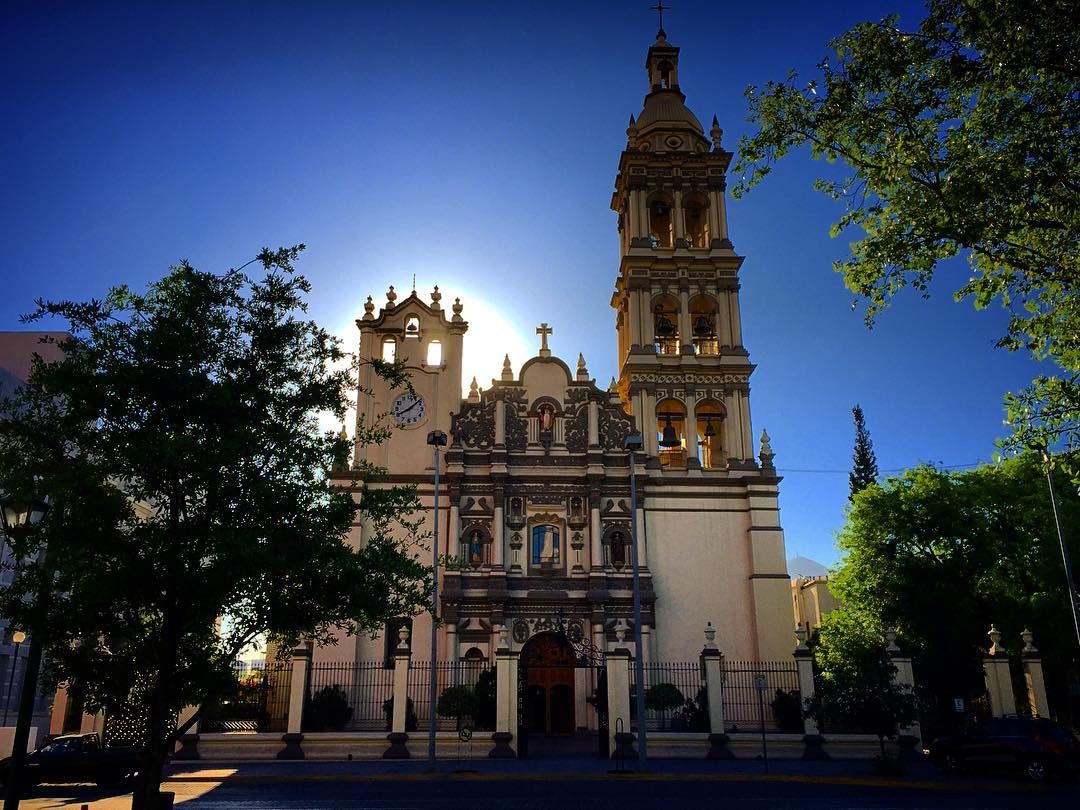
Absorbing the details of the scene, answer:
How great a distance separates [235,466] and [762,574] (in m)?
26.5

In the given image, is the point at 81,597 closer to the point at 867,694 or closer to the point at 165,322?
the point at 165,322

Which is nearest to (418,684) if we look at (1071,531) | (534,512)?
(534,512)

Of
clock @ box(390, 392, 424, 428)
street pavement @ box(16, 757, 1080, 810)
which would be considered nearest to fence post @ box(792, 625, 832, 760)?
street pavement @ box(16, 757, 1080, 810)

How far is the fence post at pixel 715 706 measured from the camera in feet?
84.8

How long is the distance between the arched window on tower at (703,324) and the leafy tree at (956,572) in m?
10.1

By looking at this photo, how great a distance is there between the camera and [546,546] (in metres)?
35.9

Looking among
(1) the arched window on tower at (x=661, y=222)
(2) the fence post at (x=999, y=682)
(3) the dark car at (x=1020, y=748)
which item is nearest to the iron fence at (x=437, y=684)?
(3) the dark car at (x=1020, y=748)

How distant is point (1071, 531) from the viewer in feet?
107

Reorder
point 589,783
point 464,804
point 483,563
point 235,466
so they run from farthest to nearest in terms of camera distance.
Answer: point 483,563 < point 589,783 < point 464,804 < point 235,466

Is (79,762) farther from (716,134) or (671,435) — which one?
(716,134)

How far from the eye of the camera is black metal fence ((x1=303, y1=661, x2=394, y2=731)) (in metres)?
28.3

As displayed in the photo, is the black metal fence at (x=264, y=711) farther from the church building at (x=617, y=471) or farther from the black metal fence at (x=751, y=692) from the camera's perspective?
the black metal fence at (x=751, y=692)

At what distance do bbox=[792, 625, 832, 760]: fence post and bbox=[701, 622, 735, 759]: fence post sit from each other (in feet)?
7.98

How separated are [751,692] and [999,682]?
845cm
